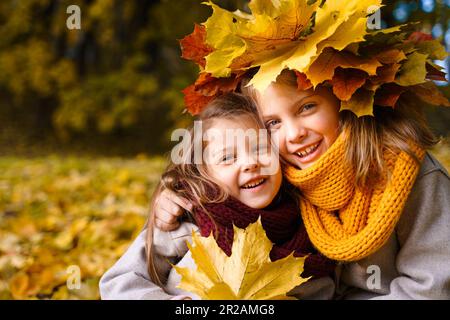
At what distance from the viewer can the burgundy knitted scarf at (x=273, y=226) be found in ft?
4.63

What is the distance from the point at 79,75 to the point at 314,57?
684 cm

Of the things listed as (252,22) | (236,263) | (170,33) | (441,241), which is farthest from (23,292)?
(170,33)

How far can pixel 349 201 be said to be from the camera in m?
1.38

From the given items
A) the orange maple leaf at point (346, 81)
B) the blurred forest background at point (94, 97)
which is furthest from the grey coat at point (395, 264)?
the blurred forest background at point (94, 97)

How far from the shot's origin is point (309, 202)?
4.83 feet

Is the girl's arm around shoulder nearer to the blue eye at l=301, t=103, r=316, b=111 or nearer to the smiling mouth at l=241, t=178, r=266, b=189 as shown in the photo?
the smiling mouth at l=241, t=178, r=266, b=189

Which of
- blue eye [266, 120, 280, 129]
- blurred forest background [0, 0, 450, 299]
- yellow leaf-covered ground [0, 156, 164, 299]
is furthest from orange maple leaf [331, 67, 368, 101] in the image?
blurred forest background [0, 0, 450, 299]

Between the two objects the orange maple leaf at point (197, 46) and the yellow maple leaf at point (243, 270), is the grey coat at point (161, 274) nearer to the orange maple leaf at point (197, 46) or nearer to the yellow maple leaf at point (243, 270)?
the yellow maple leaf at point (243, 270)

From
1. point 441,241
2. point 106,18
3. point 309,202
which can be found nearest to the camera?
point 441,241

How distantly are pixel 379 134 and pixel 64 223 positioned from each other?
1.82m

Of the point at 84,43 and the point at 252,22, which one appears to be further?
the point at 84,43

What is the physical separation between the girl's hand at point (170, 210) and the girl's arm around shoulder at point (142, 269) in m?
0.02

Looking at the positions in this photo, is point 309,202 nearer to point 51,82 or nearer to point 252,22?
point 252,22

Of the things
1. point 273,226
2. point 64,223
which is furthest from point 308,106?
point 64,223
